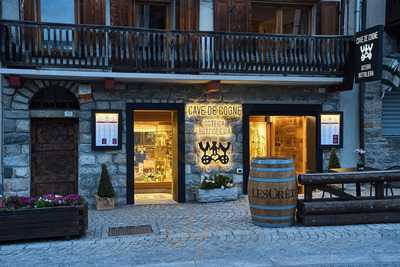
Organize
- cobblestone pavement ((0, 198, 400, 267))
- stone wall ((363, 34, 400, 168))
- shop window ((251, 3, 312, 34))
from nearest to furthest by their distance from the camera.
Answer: cobblestone pavement ((0, 198, 400, 267)), shop window ((251, 3, 312, 34)), stone wall ((363, 34, 400, 168))

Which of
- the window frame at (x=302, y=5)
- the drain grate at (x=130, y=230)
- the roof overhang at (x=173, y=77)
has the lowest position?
the drain grate at (x=130, y=230)

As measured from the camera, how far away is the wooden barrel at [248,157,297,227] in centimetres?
743

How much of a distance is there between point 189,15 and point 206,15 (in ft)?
1.50

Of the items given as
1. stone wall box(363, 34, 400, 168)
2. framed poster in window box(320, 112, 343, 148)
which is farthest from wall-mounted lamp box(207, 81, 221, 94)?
stone wall box(363, 34, 400, 168)

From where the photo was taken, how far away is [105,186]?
960 centimetres

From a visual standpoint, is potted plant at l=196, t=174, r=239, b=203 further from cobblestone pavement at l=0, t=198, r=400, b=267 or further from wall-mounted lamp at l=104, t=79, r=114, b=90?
wall-mounted lamp at l=104, t=79, r=114, b=90

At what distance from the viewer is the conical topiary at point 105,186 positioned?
9.59 metres

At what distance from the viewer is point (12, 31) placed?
30.3ft

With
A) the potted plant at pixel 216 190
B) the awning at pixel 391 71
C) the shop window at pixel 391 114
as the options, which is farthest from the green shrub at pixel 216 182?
the awning at pixel 391 71

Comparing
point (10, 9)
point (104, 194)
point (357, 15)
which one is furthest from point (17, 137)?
point (357, 15)

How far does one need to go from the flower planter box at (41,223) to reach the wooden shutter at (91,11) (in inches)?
186

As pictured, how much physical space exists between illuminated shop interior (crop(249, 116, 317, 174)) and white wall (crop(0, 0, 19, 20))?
673 centimetres

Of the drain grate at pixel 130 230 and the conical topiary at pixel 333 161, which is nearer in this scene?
the drain grate at pixel 130 230

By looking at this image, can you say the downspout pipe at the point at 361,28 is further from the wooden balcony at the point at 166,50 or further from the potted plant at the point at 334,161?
the potted plant at the point at 334,161
